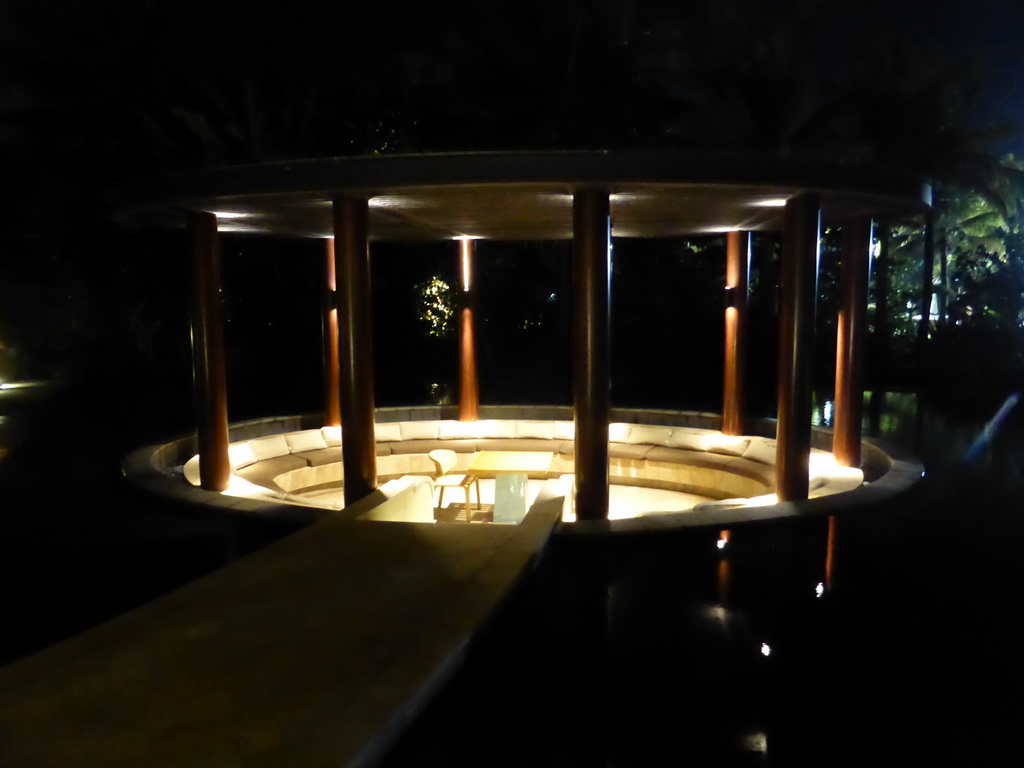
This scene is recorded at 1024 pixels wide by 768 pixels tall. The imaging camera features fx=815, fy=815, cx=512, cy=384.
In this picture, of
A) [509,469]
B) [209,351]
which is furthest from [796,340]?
[209,351]

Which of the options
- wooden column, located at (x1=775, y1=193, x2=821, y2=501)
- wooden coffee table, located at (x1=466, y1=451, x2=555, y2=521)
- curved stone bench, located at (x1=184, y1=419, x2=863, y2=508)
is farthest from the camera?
curved stone bench, located at (x1=184, y1=419, x2=863, y2=508)

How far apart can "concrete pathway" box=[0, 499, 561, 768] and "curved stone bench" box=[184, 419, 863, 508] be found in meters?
4.85

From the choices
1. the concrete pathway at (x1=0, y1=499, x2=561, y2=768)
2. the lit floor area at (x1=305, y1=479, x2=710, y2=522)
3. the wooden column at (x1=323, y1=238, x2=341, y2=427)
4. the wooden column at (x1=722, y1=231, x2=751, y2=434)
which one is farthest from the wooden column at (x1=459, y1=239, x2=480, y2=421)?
the concrete pathway at (x1=0, y1=499, x2=561, y2=768)

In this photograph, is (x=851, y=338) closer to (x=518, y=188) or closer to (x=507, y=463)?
(x=507, y=463)

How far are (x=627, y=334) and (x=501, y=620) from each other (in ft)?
81.5

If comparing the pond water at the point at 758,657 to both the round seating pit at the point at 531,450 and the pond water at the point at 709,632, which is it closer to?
the pond water at the point at 709,632

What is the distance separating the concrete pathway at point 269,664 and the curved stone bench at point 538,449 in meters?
4.85

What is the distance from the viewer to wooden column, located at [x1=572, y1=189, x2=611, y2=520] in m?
7.95

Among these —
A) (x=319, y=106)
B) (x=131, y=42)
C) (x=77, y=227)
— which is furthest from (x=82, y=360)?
(x=319, y=106)

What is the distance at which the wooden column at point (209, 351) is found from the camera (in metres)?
9.84

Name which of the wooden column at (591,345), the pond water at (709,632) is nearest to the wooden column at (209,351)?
the pond water at (709,632)

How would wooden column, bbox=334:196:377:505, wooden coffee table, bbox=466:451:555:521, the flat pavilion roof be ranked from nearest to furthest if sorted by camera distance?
the flat pavilion roof
wooden column, bbox=334:196:377:505
wooden coffee table, bbox=466:451:555:521

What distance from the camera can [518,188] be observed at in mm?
7844

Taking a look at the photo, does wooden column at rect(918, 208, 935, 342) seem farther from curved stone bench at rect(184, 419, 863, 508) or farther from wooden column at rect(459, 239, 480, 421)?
wooden column at rect(459, 239, 480, 421)
